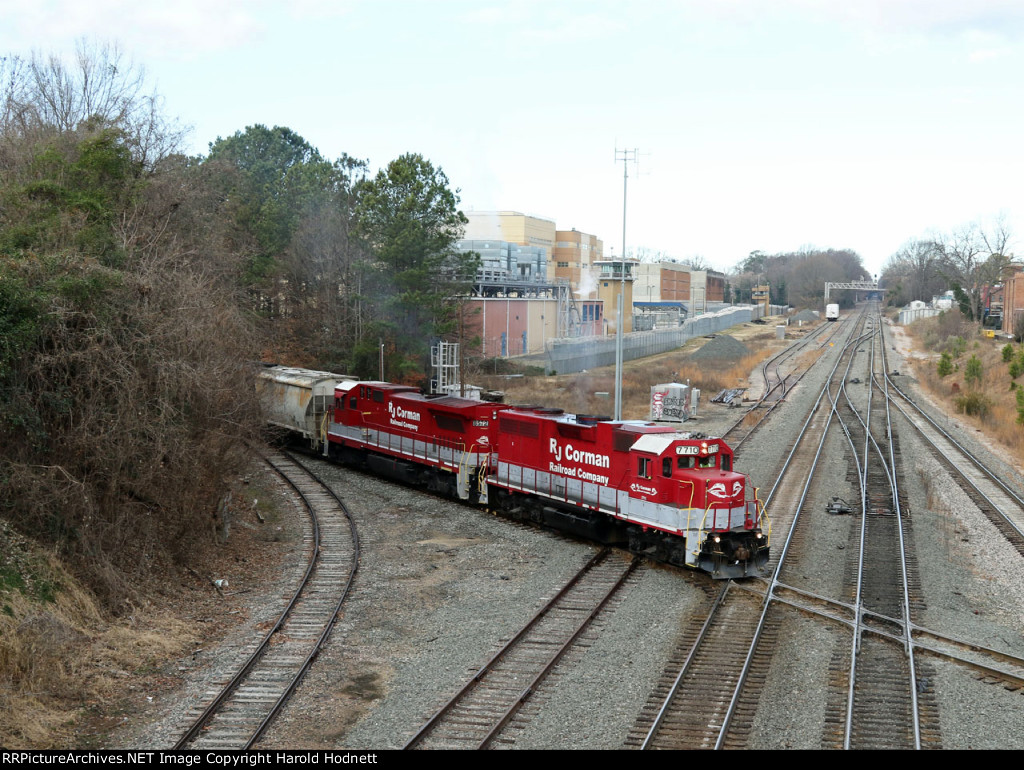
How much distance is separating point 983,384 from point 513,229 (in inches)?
1616

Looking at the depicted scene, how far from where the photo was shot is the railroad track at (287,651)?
36.9 feet

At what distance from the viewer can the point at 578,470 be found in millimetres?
21297

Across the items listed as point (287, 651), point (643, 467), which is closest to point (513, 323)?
point (643, 467)

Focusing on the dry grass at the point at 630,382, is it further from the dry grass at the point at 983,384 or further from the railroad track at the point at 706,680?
the railroad track at the point at 706,680

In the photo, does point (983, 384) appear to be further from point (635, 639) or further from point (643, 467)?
point (635, 639)

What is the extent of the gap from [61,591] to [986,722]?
13816mm

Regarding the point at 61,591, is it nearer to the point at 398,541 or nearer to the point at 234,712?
the point at 234,712

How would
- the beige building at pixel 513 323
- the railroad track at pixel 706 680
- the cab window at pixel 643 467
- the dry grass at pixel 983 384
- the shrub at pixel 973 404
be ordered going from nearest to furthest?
the railroad track at pixel 706 680, the cab window at pixel 643 467, the dry grass at pixel 983 384, the shrub at pixel 973 404, the beige building at pixel 513 323

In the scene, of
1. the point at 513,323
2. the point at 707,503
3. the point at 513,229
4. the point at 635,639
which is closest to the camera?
the point at 635,639

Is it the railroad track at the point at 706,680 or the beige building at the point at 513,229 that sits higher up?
the beige building at the point at 513,229

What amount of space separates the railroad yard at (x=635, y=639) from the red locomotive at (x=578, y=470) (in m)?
0.67

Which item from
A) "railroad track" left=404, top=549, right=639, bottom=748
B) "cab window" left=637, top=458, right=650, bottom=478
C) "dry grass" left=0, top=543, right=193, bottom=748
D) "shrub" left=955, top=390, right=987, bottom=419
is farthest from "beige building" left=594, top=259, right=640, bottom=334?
"dry grass" left=0, top=543, right=193, bottom=748

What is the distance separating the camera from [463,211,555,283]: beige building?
240ft

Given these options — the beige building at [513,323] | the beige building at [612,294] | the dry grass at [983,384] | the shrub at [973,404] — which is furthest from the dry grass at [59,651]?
the beige building at [612,294]
